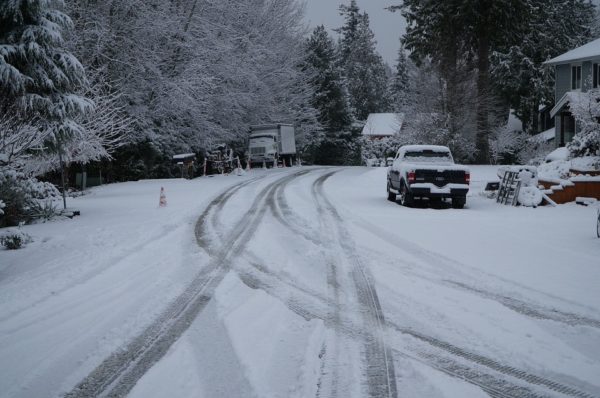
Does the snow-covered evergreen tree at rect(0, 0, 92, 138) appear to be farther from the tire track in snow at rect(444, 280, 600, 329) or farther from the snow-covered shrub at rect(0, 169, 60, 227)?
the tire track in snow at rect(444, 280, 600, 329)

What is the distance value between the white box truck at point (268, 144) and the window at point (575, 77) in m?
20.0

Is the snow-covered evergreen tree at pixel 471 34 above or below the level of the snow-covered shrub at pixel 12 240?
above

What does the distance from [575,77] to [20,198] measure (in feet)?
117

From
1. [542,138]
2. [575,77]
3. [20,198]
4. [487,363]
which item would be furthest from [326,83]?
[487,363]

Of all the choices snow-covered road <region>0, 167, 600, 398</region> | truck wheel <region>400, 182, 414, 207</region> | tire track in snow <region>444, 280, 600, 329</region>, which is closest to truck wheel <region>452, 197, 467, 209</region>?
truck wheel <region>400, 182, 414, 207</region>

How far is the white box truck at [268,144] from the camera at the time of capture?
124 feet

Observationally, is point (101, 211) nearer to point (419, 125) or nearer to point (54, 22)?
point (54, 22)

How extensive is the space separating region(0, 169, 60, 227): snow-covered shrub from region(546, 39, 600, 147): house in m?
30.6

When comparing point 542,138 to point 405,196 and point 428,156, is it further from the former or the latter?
point 405,196

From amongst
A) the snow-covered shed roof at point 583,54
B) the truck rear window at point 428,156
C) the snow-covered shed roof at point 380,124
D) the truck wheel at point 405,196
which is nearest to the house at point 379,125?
the snow-covered shed roof at point 380,124

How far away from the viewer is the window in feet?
Result: 121

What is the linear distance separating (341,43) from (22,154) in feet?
245

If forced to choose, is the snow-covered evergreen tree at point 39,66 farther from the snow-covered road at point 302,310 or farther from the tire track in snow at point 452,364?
the tire track in snow at point 452,364

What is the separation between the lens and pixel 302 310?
6680 millimetres
